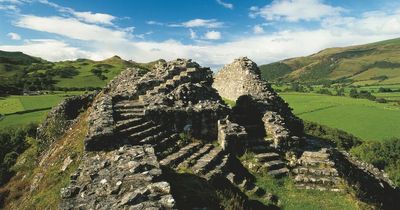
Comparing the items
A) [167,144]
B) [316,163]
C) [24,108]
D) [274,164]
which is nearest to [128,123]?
[167,144]

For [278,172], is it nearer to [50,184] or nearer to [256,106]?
[256,106]

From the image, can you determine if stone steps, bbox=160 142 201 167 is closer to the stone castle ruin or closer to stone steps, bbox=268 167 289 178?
the stone castle ruin

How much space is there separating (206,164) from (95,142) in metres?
5.32

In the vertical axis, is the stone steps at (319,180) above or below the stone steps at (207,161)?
below

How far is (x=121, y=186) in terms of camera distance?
1051 cm

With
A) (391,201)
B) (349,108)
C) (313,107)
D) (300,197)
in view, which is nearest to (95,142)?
(300,197)

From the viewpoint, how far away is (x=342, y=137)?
242 ft

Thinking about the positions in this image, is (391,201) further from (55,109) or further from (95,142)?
(55,109)

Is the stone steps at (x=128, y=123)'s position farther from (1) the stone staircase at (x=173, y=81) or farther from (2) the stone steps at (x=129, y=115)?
(1) the stone staircase at (x=173, y=81)

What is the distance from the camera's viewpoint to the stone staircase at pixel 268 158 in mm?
19837

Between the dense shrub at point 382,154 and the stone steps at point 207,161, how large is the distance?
A: 1641 inches

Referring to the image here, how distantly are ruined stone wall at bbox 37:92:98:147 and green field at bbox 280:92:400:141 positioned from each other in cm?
6600

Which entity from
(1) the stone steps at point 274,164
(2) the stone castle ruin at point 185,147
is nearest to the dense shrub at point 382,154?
(2) the stone castle ruin at point 185,147

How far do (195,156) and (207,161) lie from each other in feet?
3.32
